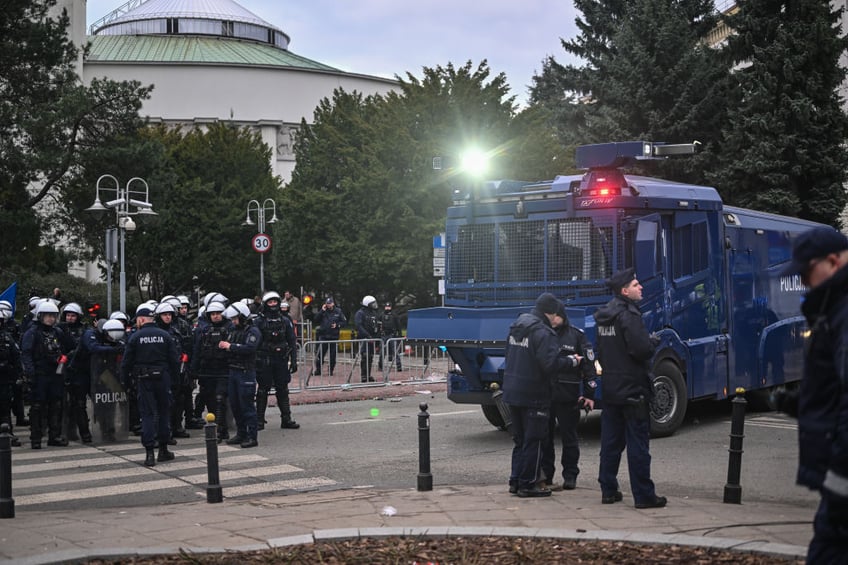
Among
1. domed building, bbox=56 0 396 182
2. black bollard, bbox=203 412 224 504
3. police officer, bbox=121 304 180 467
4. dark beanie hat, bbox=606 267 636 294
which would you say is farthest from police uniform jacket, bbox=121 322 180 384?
domed building, bbox=56 0 396 182

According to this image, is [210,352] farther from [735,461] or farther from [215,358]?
[735,461]

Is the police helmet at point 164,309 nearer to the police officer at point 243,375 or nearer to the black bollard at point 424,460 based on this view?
the police officer at point 243,375

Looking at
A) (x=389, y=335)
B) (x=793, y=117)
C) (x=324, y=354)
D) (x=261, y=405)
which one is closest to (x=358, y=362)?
(x=324, y=354)

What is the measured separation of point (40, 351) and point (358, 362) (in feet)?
31.4

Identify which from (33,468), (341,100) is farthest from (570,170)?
(33,468)

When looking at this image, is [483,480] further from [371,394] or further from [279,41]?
[279,41]

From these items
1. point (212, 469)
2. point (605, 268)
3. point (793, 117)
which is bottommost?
point (212, 469)

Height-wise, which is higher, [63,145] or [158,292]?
[63,145]

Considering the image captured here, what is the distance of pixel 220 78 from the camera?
286 feet

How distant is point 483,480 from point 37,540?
457 cm

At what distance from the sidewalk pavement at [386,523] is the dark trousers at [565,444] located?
0.28 metres

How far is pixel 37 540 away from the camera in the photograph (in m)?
8.12

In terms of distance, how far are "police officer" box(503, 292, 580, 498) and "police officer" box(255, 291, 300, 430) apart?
6268 millimetres


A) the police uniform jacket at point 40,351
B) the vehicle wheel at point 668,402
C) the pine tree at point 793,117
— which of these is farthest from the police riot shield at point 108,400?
the pine tree at point 793,117
